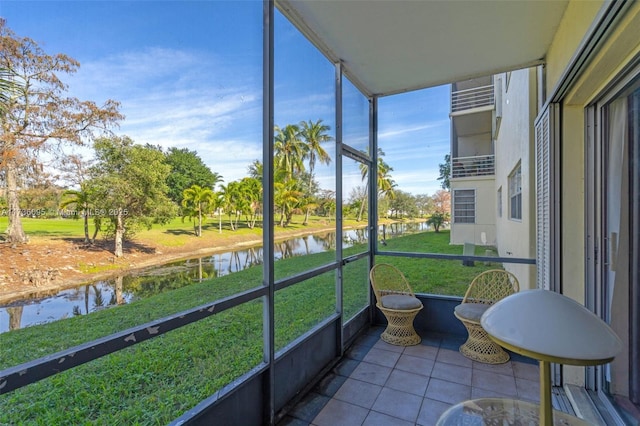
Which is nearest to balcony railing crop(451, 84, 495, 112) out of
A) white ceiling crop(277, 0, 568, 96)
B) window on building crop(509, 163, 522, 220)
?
window on building crop(509, 163, 522, 220)

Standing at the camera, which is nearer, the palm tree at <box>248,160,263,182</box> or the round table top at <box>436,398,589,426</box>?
the round table top at <box>436,398,589,426</box>

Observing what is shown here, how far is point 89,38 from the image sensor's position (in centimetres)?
118

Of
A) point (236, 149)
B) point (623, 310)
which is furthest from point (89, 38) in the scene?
point (623, 310)

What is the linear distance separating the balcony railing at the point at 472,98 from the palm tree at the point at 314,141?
4.96m

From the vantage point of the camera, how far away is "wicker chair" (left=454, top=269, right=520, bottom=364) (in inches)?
112

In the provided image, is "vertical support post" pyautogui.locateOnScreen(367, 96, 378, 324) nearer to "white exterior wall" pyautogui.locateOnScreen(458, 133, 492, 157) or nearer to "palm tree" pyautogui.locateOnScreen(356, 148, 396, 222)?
"palm tree" pyautogui.locateOnScreen(356, 148, 396, 222)

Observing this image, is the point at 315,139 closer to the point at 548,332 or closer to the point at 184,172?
the point at 184,172

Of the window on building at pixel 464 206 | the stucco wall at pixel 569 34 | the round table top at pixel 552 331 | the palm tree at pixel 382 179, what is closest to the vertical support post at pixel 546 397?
the round table top at pixel 552 331

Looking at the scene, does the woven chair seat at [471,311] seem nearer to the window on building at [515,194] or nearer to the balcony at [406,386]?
the balcony at [406,386]

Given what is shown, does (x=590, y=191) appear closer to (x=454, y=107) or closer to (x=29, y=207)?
(x=29, y=207)

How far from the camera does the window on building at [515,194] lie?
391 centimetres

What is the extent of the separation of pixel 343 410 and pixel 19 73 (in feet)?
8.06

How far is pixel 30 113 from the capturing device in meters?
1.06

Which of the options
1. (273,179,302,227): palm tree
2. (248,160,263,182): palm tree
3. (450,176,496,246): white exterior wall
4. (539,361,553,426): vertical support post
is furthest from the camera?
(450,176,496,246): white exterior wall
